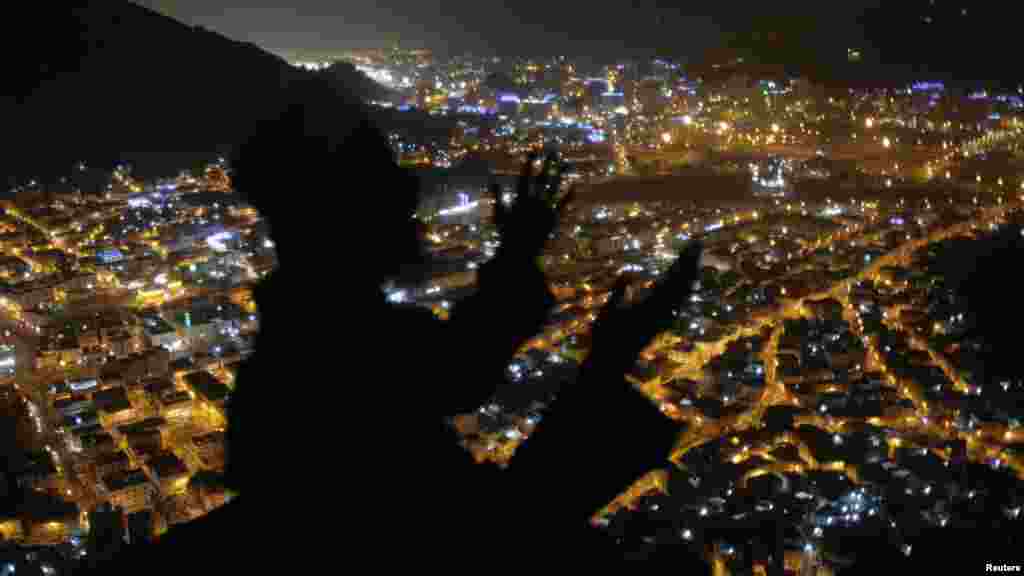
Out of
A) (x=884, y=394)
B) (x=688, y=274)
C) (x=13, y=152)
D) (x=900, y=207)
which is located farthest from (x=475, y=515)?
(x=900, y=207)

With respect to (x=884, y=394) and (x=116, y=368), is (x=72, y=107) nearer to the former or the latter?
(x=116, y=368)

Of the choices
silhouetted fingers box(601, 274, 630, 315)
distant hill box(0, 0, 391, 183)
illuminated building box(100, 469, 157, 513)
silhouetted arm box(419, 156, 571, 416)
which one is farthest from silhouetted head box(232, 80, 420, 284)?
distant hill box(0, 0, 391, 183)

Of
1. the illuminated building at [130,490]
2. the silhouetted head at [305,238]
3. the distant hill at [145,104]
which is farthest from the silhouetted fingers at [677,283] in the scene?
the distant hill at [145,104]

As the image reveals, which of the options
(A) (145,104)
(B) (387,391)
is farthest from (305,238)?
(A) (145,104)

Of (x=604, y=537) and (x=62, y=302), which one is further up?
(x=604, y=537)

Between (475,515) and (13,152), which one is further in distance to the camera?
(13,152)

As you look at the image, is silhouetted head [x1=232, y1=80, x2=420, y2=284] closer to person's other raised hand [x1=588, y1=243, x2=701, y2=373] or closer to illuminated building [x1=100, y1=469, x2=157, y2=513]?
person's other raised hand [x1=588, y1=243, x2=701, y2=373]

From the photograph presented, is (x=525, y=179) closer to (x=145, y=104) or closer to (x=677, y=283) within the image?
(x=677, y=283)
